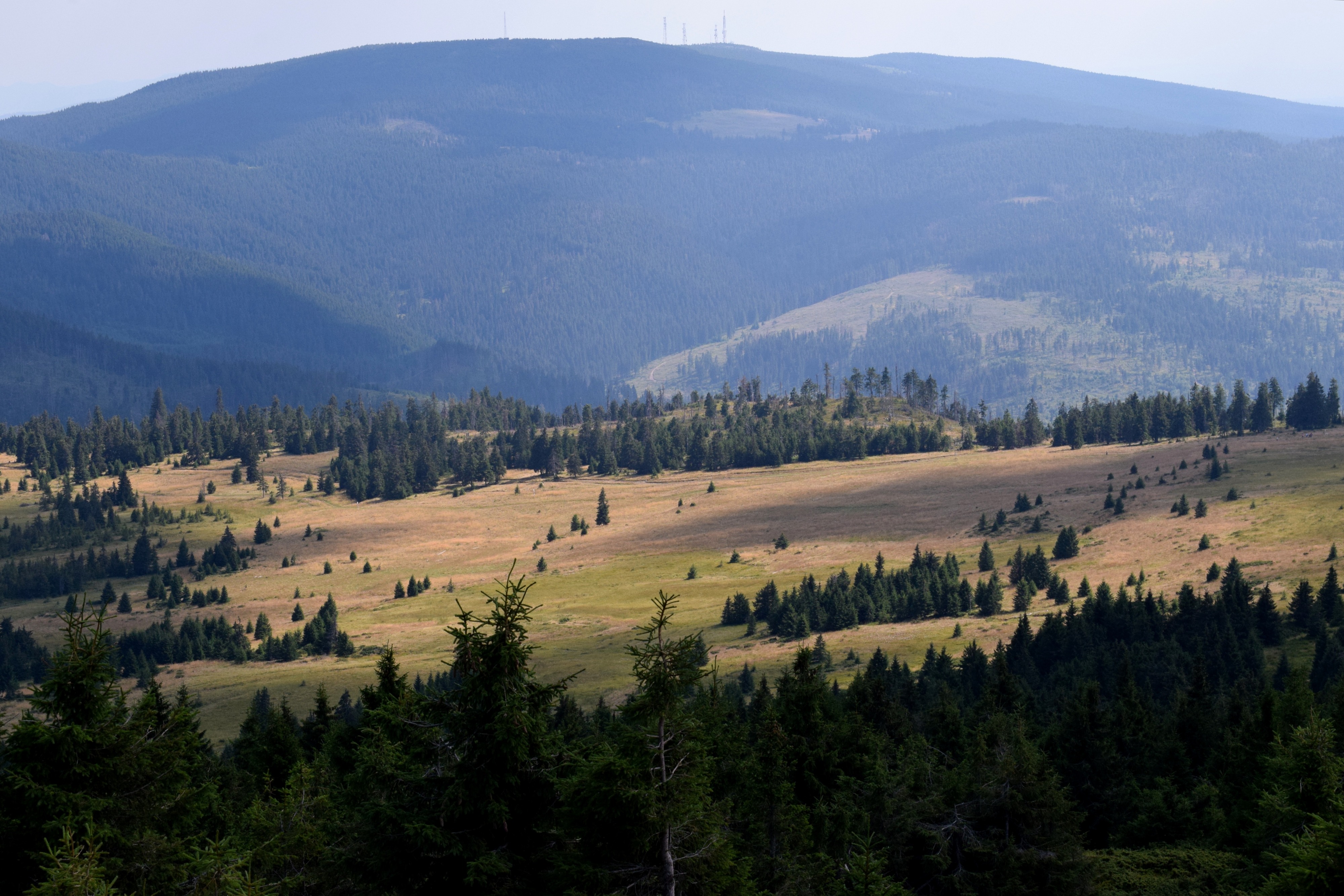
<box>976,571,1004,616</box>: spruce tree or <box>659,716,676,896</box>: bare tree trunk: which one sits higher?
<box>659,716,676,896</box>: bare tree trunk

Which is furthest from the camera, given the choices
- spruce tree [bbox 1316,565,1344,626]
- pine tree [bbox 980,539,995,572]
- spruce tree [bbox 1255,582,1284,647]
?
pine tree [bbox 980,539,995,572]

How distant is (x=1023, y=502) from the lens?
7219 inches

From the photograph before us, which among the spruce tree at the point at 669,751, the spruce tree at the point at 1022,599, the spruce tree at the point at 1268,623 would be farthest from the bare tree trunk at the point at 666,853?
the spruce tree at the point at 1022,599

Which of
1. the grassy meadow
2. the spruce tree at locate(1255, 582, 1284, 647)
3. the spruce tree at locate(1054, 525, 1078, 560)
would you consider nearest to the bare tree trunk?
the grassy meadow

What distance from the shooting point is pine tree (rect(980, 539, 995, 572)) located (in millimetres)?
147250

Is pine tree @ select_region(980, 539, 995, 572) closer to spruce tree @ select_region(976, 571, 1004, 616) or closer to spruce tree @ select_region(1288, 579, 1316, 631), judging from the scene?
spruce tree @ select_region(976, 571, 1004, 616)

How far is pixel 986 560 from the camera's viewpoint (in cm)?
14775

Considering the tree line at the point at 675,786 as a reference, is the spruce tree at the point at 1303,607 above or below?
below

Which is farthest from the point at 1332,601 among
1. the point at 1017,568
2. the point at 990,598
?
the point at 1017,568

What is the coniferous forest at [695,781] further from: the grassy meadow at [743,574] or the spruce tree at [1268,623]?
the grassy meadow at [743,574]

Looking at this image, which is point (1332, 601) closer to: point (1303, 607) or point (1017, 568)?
point (1303, 607)

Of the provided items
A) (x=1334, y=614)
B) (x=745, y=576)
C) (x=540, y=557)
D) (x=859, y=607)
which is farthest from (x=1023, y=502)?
(x=1334, y=614)

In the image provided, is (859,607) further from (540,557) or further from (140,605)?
(140,605)

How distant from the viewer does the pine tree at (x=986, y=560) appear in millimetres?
147250
